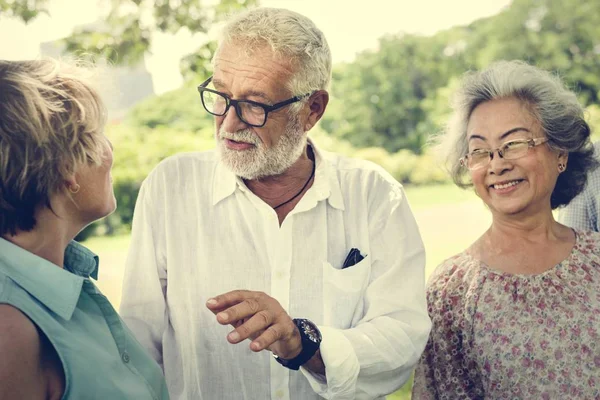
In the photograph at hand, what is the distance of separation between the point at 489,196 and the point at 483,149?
201mm

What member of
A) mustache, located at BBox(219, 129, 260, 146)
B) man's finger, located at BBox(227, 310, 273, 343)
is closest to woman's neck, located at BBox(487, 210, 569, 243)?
mustache, located at BBox(219, 129, 260, 146)

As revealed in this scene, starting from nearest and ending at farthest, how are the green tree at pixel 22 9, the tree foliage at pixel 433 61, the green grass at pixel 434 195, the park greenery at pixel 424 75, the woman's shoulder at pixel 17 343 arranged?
the woman's shoulder at pixel 17 343 → the green tree at pixel 22 9 → the green grass at pixel 434 195 → the park greenery at pixel 424 75 → the tree foliage at pixel 433 61

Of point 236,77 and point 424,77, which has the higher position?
point 236,77

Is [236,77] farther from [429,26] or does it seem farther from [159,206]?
[429,26]

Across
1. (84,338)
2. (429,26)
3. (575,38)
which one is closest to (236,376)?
(84,338)

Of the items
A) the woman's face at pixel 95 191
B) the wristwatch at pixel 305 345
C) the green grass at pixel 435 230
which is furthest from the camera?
the green grass at pixel 435 230

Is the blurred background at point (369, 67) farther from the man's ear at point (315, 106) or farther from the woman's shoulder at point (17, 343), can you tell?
the woman's shoulder at point (17, 343)

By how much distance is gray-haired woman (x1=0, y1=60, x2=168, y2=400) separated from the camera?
174 centimetres

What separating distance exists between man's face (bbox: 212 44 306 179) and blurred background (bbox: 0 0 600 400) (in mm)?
2464

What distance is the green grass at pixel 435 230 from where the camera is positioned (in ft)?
35.7

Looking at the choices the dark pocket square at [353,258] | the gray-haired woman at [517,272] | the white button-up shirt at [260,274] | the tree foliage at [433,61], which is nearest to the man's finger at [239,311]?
the white button-up shirt at [260,274]

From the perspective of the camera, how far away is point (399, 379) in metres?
2.64

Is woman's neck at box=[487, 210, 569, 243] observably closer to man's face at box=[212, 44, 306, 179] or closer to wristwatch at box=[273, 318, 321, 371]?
man's face at box=[212, 44, 306, 179]

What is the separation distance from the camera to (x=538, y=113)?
3.12 m
